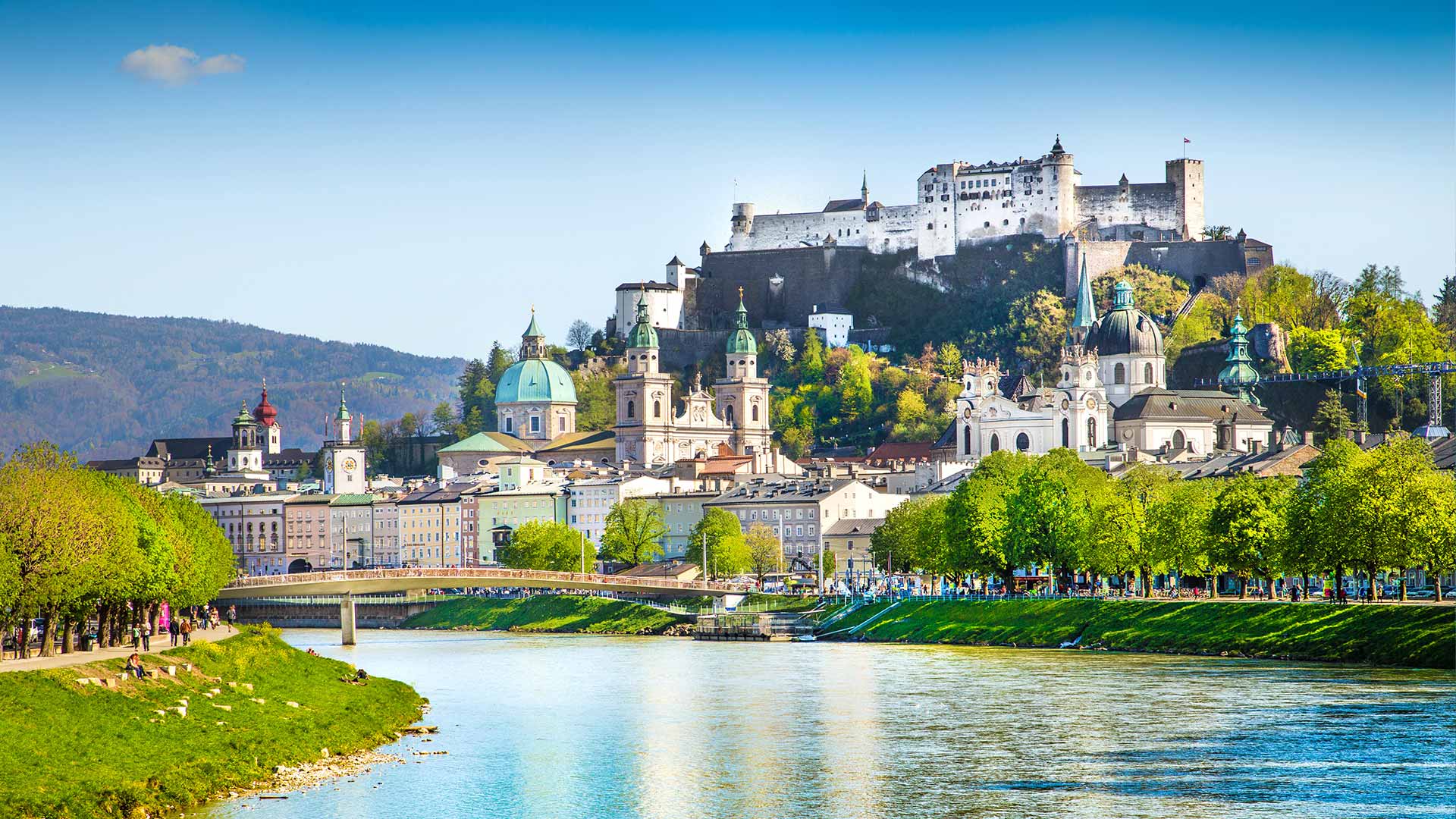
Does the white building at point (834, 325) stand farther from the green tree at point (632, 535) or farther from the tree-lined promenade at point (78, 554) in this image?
the tree-lined promenade at point (78, 554)

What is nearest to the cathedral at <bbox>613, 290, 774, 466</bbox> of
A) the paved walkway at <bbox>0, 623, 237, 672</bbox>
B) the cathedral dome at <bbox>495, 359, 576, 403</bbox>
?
the cathedral dome at <bbox>495, 359, 576, 403</bbox>

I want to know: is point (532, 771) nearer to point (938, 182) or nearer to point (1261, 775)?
point (1261, 775)

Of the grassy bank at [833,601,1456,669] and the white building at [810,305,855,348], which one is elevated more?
the white building at [810,305,855,348]

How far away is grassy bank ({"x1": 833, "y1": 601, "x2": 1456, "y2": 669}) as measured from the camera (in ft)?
176

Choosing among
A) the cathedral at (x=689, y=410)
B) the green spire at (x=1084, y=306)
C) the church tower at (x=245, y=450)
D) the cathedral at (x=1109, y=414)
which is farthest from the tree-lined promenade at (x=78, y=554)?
the church tower at (x=245, y=450)

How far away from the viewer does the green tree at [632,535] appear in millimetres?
111312

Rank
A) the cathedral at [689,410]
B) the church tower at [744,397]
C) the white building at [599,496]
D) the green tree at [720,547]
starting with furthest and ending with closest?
the church tower at [744,397] → the cathedral at [689,410] → the white building at [599,496] → the green tree at [720,547]

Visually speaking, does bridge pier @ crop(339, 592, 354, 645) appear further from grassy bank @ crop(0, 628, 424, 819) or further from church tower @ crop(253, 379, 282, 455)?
church tower @ crop(253, 379, 282, 455)

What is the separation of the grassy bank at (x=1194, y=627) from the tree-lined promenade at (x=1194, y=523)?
71.1 inches

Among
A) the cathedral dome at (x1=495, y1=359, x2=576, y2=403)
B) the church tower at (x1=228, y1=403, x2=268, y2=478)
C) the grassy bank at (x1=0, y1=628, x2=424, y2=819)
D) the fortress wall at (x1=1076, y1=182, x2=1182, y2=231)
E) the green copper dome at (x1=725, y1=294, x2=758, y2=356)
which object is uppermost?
the fortress wall at (x1=1076, y1=182, x2=1182, y2=231)

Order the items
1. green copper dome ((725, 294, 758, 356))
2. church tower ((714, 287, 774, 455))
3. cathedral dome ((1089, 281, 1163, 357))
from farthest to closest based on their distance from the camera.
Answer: green copper dome ((725, 294, 758, 356)), church tower ((714, 287, 774, 455)), cathedral dome ((1089, 281, 1163, 357))

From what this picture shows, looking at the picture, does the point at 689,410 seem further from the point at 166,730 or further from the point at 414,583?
the point at 166,730

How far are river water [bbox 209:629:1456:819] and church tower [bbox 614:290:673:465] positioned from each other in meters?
88.0

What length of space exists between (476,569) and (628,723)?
39628 mm
